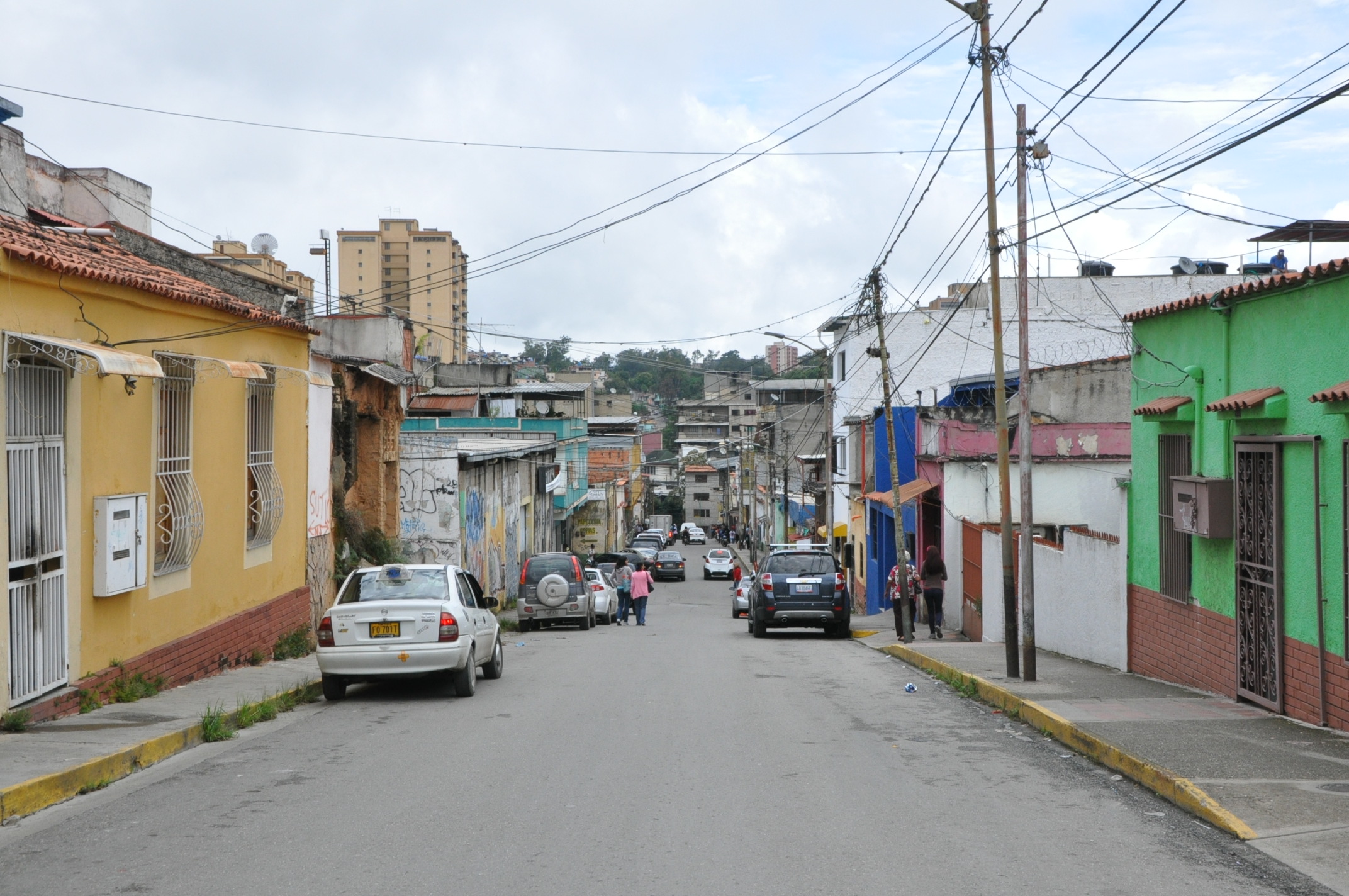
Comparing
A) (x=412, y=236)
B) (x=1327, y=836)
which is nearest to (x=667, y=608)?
(x=1327, y=836)

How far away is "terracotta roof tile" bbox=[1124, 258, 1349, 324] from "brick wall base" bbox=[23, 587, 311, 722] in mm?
10880

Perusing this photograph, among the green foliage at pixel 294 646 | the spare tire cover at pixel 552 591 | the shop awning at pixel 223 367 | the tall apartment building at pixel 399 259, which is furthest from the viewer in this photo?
the tall apartment building at pixel 399 259

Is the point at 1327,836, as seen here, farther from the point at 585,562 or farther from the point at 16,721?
the point at 585,562

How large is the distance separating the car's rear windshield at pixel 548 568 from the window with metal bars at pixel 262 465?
11285 millimetres

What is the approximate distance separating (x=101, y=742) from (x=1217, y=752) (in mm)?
8297

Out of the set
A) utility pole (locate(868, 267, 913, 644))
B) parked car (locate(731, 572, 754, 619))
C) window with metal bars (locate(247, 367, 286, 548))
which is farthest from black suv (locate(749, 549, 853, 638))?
window with metal bars (locate(247, 367, 286, 548))

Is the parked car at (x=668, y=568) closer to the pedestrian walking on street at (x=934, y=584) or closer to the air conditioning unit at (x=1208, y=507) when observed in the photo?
the pedestrian walking on street at (x=934, y=584)

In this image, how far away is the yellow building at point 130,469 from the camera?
9.75m

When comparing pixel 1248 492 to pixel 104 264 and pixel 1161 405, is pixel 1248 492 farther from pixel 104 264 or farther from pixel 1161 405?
pixel 104 264

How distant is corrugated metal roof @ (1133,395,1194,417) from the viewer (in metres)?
12.5

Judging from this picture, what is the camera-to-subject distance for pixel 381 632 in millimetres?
12484

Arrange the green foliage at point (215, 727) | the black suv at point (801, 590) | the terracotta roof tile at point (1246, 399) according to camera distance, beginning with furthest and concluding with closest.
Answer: the black suv at point (801, 590) → the terracotta roof tile at point (1246, 399) → the green foliage at point (215, 727)

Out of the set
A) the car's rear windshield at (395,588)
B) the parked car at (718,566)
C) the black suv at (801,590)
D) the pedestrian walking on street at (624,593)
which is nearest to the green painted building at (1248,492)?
the car's rear windshield at (395,588)

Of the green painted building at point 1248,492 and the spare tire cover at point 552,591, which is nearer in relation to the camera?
the green painted building at point 1248,492
